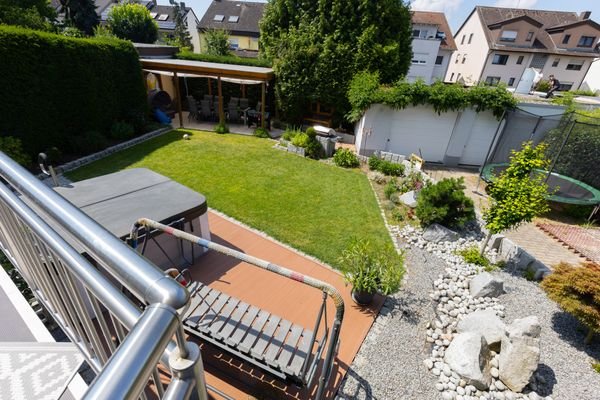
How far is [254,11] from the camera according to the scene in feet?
116

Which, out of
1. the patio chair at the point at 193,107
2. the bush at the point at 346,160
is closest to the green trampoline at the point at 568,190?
the bush at the point at 346,160

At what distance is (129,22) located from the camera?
27625 millimetres

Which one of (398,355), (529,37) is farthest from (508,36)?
(398,355)

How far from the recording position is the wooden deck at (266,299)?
355 cm

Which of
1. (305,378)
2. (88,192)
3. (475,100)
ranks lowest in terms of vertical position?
(305,378)

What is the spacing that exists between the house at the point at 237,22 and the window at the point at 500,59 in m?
27.2

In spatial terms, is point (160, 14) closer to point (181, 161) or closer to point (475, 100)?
point (181, 161)

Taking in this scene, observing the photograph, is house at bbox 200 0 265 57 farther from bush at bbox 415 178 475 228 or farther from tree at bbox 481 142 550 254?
tree at bbox 481 142 550 254

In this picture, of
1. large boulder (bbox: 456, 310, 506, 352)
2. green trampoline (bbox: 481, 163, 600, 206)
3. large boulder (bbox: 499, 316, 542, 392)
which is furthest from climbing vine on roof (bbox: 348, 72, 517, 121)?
large boulder (bbox: 499, 316, 542, 392)

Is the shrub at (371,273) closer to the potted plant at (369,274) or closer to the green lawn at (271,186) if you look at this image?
the potted plant at (369,274)

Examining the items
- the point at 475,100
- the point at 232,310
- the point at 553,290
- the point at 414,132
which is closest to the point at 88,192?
the point at 232,310

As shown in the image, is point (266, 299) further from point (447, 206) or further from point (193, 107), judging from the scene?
point (193, 107)

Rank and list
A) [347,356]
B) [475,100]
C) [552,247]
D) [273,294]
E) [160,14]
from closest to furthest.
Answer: [347,356]
[273,294]
[552,247]
[475,100]
[160,14]

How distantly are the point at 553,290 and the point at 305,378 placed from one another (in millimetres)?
4269
